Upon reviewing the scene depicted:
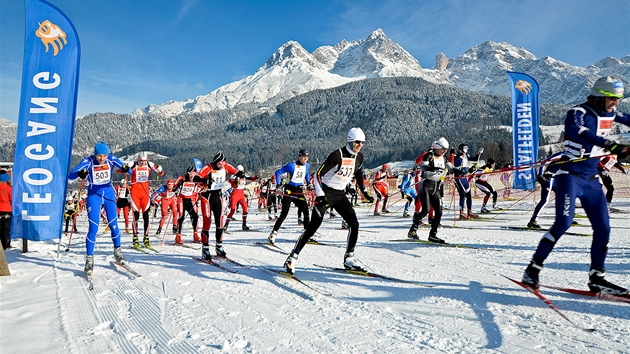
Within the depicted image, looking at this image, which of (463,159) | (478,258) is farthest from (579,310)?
(463,159)

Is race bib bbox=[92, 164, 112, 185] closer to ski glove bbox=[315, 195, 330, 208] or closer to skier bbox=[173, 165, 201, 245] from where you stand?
skier bbox=[173, 165, 201, 245]

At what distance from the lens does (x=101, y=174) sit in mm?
6473

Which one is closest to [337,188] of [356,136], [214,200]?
[356,136]

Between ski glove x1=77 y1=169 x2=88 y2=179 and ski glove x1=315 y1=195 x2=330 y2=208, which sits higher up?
ski glove x1=77 y1=169 x2=88 y2=179

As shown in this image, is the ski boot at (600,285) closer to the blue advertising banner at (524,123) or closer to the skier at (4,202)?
the skier at (4,202)

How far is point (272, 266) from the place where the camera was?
630 cm

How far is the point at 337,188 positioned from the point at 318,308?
6.56 feet

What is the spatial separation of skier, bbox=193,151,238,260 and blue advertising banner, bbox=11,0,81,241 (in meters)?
2.62

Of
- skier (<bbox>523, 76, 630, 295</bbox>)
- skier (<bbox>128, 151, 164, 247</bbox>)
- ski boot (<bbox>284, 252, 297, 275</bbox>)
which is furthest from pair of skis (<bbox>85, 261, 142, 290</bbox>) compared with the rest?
skier (<bbox>523, 76, 630, 295</bbox>)

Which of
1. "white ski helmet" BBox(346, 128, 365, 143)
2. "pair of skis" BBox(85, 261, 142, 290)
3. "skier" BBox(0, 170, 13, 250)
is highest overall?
"white ski helmet" BBox(346, 128, 365, 143)

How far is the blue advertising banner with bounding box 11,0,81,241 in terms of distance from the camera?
6.92m

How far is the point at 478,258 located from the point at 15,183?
855 centimetres

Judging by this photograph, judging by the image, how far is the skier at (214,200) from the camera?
23.6 ft

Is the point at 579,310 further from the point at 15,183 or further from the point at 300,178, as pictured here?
the point at 15,183
